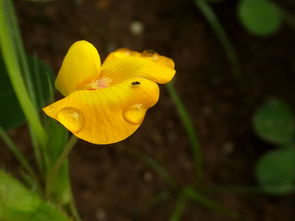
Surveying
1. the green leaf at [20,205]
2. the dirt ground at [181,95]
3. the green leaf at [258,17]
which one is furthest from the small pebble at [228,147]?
the green leaf at [20,205]

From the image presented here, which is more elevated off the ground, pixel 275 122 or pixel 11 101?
pixel 11 101

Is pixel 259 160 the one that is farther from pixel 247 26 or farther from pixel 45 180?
pixel 45 180

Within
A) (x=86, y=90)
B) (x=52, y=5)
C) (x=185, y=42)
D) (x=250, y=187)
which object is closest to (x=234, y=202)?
(x=250, y=187)

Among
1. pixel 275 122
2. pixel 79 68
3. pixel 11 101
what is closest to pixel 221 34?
pixel 275 122

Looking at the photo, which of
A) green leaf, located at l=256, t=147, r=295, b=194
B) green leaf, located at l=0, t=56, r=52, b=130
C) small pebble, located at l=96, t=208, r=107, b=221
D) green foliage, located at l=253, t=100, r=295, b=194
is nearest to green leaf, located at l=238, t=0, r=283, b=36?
green foliage, located at l=253, t=100, r=295, b=194

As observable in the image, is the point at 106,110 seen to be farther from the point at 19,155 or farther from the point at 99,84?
the point at 19,155

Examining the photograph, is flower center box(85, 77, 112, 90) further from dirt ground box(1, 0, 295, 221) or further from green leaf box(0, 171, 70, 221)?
dirt ground box(1, 0, 295, 221)
